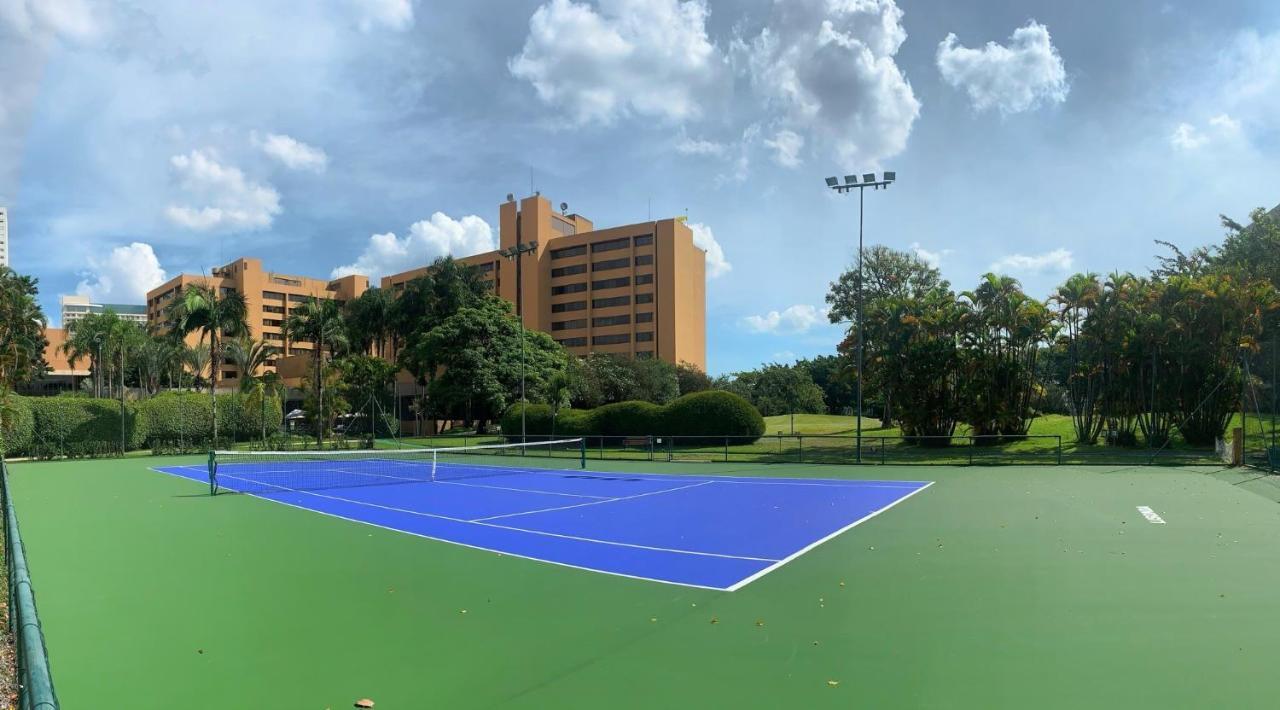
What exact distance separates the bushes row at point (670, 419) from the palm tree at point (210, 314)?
16096 millimetres

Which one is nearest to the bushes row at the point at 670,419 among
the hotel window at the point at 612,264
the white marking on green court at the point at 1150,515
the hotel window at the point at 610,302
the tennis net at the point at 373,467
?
the tennis net at the point at 373,467

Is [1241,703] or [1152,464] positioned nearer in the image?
[1241,703]

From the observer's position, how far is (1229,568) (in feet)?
29.9

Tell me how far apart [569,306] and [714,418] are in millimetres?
59205

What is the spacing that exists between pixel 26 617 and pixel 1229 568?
11.8 m

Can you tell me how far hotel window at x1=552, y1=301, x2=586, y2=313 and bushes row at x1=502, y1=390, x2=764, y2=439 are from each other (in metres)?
51.0

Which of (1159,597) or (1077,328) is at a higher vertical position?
(1077,328)

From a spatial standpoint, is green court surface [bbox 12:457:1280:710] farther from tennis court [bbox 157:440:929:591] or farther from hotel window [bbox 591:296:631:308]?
hotel window [bbox 591:296:631:308]

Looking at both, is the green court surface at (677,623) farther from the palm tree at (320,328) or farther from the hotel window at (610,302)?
the hotel window at (610,302)

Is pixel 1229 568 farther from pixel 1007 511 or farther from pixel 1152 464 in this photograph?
pixel 1152 464

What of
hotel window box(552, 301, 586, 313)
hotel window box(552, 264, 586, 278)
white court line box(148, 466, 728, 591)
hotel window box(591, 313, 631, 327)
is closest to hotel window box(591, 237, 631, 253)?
hotel window box(552, 264, 586, 278)

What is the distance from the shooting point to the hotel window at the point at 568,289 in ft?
306

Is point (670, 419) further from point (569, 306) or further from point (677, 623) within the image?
point (569, 306)

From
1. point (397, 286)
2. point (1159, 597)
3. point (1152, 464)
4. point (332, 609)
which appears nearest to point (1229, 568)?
point (1159, 597)
